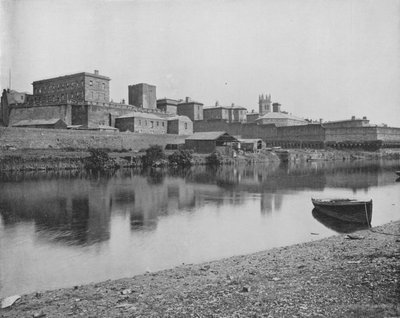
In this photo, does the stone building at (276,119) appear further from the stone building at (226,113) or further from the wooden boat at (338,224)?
the wooden boat at (338,224)

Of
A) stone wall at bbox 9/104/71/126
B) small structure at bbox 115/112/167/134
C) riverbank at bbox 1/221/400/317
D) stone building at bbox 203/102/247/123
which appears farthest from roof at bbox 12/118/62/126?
riverbank at bbox 1/221/400/317

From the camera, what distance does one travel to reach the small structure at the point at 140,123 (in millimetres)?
47906

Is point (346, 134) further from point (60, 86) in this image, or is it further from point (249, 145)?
point (60, 86)

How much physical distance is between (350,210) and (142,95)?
46973 millimetres

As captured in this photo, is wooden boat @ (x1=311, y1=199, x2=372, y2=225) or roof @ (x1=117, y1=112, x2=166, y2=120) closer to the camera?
wooden boat @ (x1=311, y1=199, x2=372, y2=225)

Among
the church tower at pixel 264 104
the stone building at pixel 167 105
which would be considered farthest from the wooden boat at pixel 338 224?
the church tower at pixel 264 104

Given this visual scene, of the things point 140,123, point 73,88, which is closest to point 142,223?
point 140,123

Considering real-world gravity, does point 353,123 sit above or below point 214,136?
above

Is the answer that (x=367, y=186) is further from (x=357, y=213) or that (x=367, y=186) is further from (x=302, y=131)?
(x=302, y=131)

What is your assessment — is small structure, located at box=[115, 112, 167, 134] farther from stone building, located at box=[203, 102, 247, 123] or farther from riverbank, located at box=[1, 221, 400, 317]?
riverbank, located at box=[1, 221, 400, 317]

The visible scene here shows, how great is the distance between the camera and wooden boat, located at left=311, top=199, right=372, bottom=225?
13453mm

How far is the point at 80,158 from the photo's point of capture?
34.8 meters

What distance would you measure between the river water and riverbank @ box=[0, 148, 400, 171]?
22.3ft

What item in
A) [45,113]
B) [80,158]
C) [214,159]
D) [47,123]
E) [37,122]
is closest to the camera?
[80,158]
